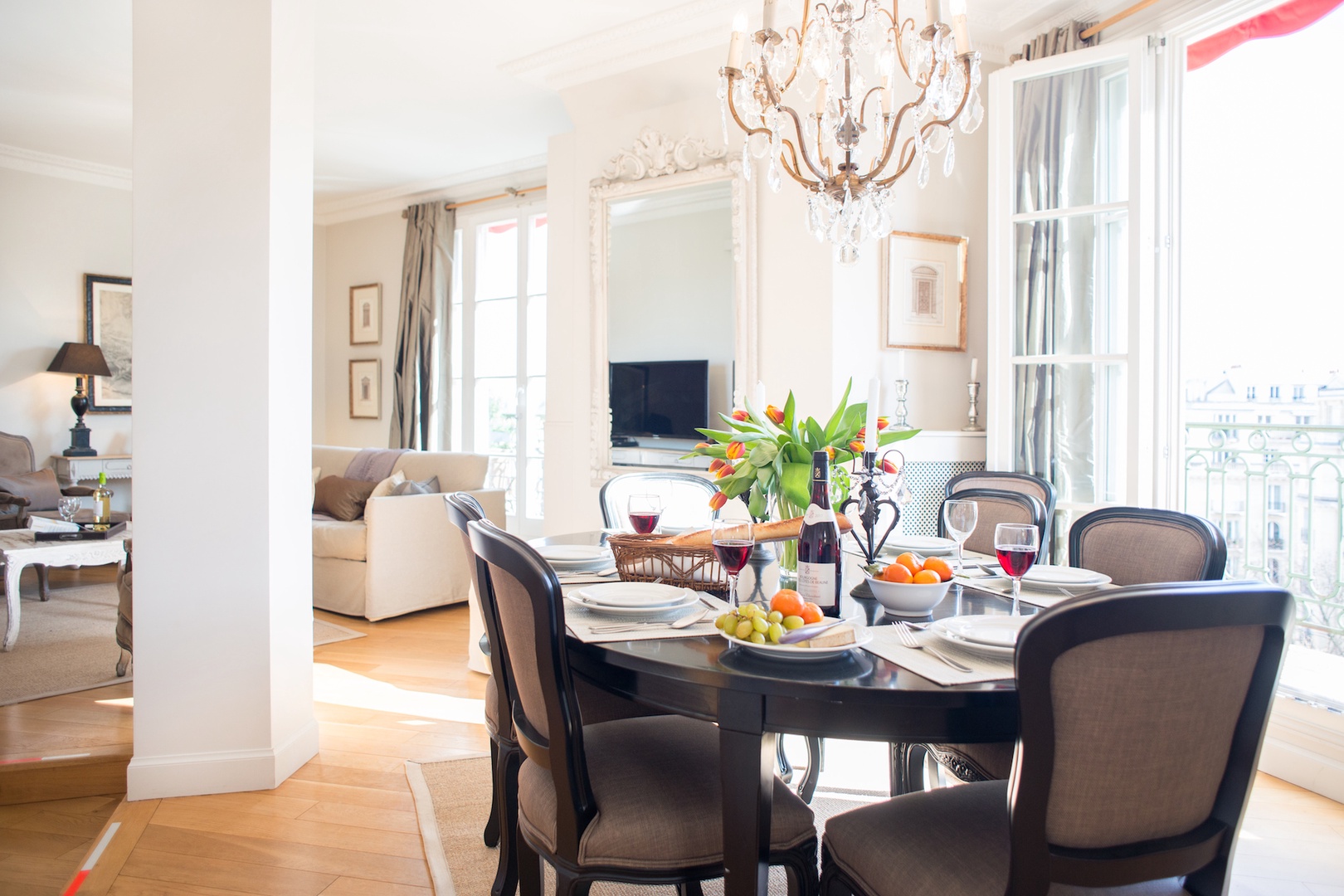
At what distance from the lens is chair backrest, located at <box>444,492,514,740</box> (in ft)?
4.96

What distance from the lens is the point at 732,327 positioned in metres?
3.95

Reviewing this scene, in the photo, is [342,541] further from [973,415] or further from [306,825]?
[973,415]

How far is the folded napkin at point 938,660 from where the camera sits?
44.1 inches

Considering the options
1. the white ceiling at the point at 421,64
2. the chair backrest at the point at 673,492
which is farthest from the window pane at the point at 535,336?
the chair backrest at the point at 673,492

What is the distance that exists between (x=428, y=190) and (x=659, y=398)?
355 centimetres

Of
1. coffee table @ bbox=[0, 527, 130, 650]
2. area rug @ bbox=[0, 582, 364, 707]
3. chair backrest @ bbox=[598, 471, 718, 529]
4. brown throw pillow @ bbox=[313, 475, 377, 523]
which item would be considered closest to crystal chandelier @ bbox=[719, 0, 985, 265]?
chair backrest @ bbox=[598, 471, 718, 529]

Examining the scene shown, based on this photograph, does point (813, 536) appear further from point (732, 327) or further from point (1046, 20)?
point (1046, 20)

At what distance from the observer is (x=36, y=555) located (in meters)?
3.96

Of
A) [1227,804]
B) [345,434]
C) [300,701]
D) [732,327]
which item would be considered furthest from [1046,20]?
[345,434]

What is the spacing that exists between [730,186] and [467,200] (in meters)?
3.24

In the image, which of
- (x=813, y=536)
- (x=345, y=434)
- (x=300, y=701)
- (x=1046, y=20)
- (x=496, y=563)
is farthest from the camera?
(x=345, y=434)

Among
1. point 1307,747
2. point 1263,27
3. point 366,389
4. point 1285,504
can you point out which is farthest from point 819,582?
point 366,389

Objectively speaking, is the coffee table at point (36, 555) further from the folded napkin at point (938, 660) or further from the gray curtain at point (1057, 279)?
the gray curtain at point (1057, 279)

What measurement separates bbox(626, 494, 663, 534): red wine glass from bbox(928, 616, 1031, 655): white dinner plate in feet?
2.16
